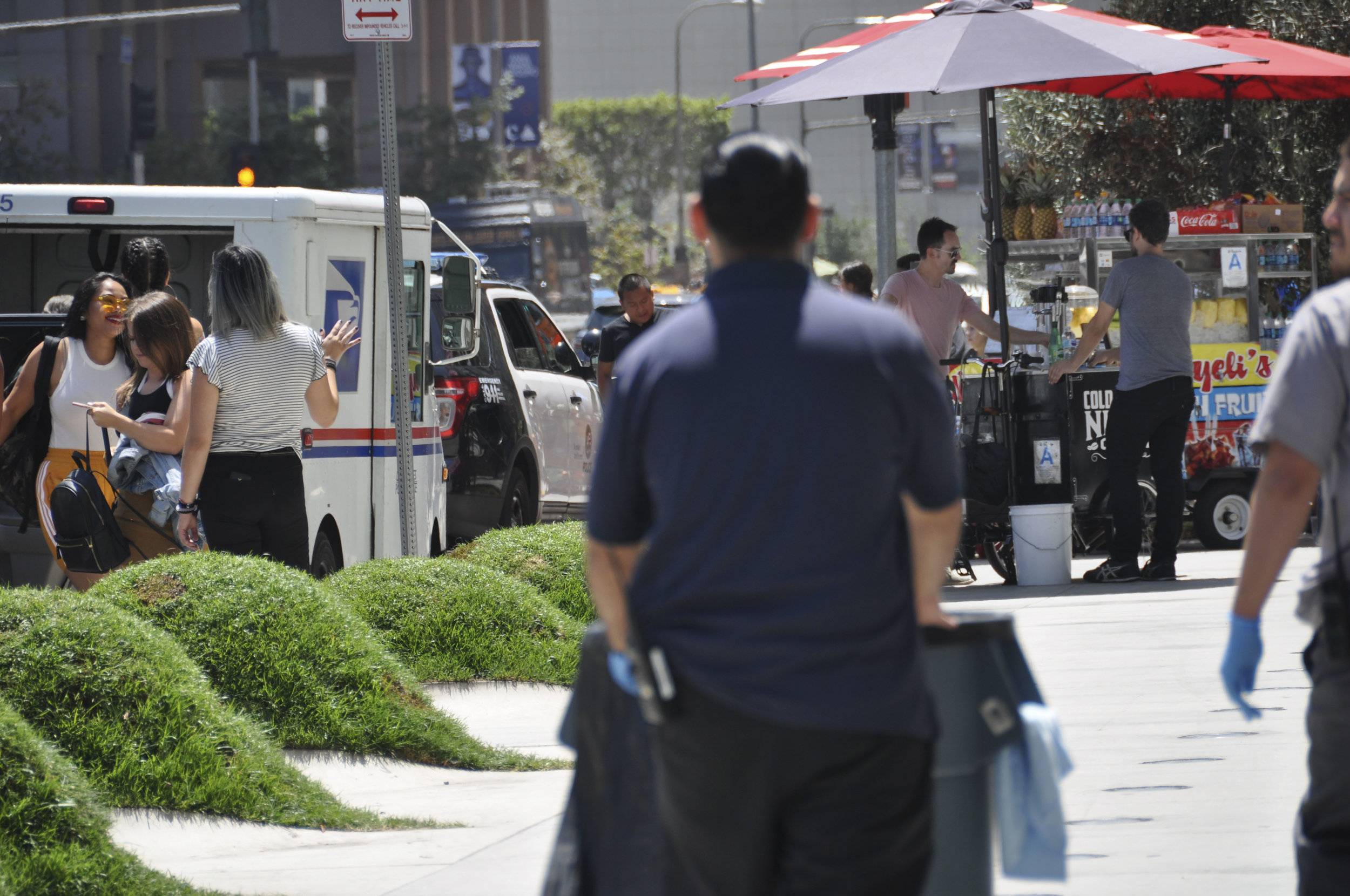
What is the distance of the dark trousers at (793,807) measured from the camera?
8.54 ft

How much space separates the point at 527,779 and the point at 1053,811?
11.6ft

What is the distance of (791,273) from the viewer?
9.07ft

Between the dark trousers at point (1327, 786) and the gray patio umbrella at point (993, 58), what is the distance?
5984 millimetres

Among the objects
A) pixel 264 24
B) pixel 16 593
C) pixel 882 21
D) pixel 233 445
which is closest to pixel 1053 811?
pixel 16 593

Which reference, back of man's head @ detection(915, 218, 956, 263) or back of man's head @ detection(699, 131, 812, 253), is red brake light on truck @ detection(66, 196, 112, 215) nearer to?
back of man's head @ detection(915, 218, 956, 263)

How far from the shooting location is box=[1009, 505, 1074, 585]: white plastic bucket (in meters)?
9.97

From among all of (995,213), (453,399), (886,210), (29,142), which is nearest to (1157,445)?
(995,213)

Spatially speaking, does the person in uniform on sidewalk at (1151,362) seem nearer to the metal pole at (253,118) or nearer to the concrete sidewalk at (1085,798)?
the concrete sidewalk at (1085,798)

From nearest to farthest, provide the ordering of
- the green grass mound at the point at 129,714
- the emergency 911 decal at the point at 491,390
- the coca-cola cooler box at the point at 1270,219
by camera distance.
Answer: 1. the green grass mound at the point at 129,714
2. the emergency 911 decal at the point at 491,390
3. the coca-cola cooler box at the point at 1270,219

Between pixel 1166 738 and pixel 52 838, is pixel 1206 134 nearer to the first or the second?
pixel 1166 738

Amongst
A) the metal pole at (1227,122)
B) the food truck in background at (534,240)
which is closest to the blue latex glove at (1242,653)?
the metal pole at (1227,122)

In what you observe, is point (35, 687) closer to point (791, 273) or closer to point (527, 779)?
point (527, 779)

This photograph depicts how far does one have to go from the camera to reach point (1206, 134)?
741 inches

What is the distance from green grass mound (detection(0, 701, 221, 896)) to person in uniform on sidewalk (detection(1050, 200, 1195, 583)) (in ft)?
21.1
